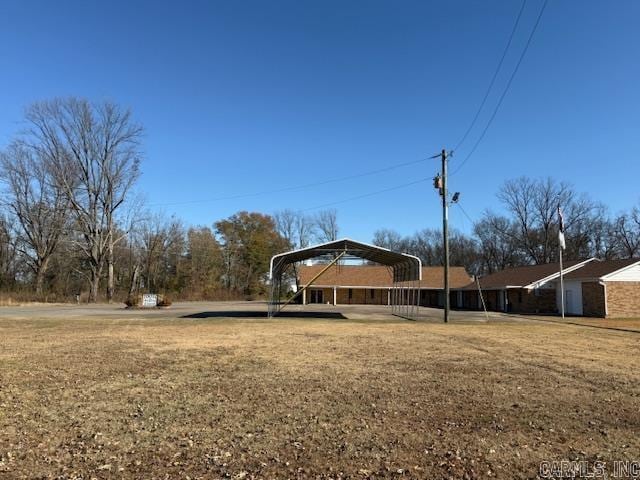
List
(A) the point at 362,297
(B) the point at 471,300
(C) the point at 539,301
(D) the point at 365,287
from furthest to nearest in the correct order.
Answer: (A) the point at 362,297
(D) the point at 365,287
(B) the point at 471,300
(C) the point at 539,301

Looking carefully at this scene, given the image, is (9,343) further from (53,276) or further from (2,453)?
(53,276)

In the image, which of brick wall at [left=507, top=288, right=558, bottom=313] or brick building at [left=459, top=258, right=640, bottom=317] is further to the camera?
brick wall at [left=507, top=288, right=558, bottom=313]

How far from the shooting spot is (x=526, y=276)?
44219mm

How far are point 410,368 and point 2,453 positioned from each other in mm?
6977

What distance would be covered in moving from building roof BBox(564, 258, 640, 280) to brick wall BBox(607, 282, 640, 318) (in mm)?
1113

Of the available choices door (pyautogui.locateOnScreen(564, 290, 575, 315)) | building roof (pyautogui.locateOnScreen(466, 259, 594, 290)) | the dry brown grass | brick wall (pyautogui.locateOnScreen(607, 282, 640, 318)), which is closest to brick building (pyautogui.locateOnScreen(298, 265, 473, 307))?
building roof (pyautogui.locateOnScreen(466, 259, 594, 290))

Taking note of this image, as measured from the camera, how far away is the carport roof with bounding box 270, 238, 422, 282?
2914 centimetres

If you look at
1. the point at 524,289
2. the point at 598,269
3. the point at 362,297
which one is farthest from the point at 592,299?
the point at 362,297

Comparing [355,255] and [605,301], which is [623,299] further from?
[355,255]

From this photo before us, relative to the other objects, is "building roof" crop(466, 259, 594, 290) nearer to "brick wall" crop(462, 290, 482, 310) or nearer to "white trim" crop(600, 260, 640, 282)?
"brick wall" crop(462, 290, 482, 310)

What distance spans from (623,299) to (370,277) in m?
29.7

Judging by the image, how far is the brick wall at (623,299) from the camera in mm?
34156

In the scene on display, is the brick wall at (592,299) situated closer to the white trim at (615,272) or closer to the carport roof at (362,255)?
the white trim at (615,272)

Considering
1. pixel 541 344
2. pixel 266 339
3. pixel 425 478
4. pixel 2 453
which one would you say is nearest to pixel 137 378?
pixel 2 453
